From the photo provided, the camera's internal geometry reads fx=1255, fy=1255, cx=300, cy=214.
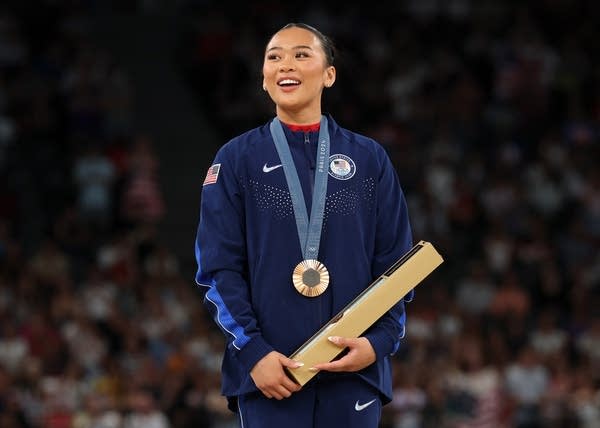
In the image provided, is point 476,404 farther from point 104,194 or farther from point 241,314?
point 241,314

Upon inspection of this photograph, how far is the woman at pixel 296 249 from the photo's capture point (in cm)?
430

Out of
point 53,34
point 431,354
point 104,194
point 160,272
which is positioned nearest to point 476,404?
point 431,354

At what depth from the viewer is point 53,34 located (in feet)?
47.3

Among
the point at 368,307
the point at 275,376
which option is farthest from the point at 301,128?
the point at 275,376

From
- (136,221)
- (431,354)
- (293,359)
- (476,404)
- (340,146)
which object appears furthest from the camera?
(136,221)

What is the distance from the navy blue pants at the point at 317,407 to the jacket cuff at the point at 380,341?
0.13 metres

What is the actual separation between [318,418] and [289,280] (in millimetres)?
486

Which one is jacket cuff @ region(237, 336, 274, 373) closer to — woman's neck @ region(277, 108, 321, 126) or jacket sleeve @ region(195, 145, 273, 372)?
jacket sleeve @ region(195, 145, 273, 372)

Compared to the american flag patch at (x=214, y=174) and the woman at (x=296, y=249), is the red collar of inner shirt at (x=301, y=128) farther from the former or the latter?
the american flag patch at (x=214, y=174)

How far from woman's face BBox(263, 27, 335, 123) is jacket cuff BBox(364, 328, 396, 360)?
2.71 ft

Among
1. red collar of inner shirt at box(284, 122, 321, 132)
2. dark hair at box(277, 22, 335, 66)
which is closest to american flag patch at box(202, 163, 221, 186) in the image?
red collar of inner shirt at box(284, 122, 321, 132)

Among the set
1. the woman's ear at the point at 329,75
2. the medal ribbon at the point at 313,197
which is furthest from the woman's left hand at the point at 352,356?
the woman's ear at the point at 329,75

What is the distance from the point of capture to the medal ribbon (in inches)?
172

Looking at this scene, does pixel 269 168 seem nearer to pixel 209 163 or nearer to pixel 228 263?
pixel 228 263
